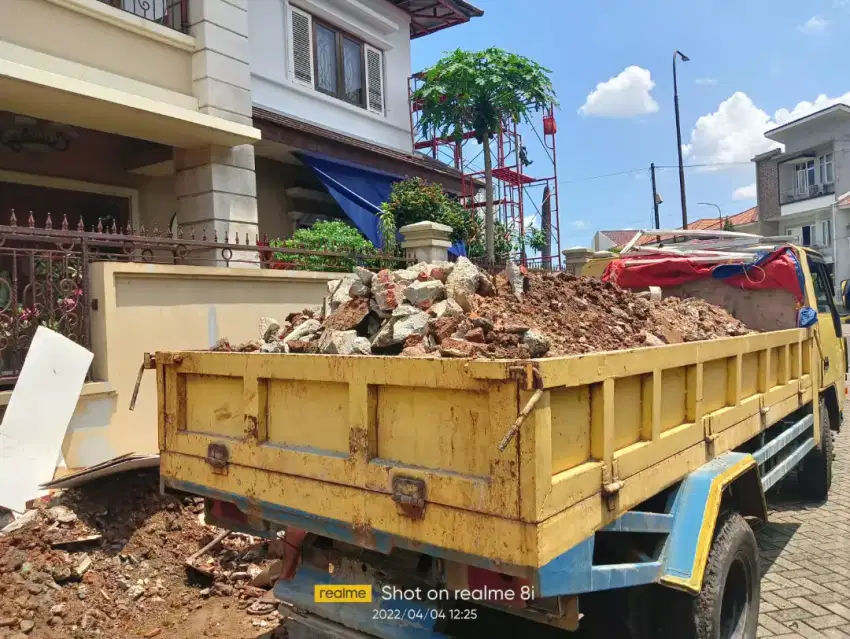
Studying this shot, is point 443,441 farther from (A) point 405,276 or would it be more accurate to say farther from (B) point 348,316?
(A) point 405,276

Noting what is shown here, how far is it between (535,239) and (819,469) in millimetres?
9030

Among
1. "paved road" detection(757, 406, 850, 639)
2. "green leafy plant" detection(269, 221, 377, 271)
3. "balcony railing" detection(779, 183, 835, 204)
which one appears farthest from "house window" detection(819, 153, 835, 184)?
"green leafy plant" detection(269, 221, 377, 271)

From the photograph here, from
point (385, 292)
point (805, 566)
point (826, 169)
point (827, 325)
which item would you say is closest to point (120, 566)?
point (385, 292)

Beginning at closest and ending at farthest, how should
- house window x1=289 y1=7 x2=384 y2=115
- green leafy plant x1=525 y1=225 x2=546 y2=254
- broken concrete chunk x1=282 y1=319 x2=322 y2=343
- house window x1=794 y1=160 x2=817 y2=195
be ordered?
broken concrete chunk x1=282 y1=319 x2=322 y2=343, house window x1=289 y1=7 x2=384 y2=115, green leafy plant x1=525 y1=225 x2=546 y2=254, house window x1=794 y1=160 x2=817 y2=195

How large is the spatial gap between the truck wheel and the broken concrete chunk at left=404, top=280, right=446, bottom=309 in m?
3.84

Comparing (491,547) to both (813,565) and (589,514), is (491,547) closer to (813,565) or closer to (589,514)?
(589,514)

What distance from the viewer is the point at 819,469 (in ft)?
16.4

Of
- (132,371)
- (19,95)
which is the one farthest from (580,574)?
(19,95)

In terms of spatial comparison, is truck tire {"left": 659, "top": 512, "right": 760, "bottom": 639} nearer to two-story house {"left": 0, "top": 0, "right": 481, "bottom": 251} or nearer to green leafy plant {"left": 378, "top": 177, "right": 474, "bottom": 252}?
two-story house {"left": 0, "top": 0, "right": 481, "bottom": 251}

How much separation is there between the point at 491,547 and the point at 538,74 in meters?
10.4

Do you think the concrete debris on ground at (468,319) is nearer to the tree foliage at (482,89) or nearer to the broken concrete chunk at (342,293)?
the broken concrete chunk at (342,293)

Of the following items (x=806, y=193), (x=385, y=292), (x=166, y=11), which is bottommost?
(x=385, y=292)

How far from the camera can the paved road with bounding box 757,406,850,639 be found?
10.6 feet

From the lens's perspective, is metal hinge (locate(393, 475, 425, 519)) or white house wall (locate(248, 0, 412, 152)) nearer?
metal hinge (locate(393, 475, 425, 519))
